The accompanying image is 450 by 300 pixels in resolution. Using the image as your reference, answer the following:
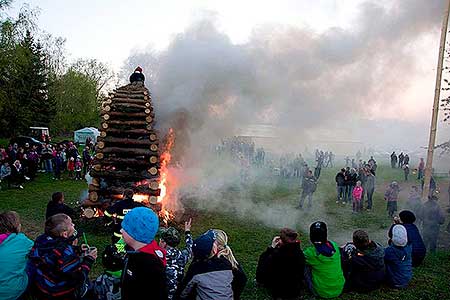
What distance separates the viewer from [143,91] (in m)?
11.2

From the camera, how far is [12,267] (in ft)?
12.8

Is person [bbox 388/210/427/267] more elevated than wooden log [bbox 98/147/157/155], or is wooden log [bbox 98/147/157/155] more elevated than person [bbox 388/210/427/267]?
wooden log [bbox 98/147/157/155]

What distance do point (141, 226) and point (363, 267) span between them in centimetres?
380

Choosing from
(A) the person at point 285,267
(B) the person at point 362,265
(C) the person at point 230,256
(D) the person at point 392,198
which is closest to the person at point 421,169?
(D) the person at point 392,198

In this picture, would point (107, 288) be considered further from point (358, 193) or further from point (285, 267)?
point (358, 193)

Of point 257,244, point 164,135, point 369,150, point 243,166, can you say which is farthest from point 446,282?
point 369,150

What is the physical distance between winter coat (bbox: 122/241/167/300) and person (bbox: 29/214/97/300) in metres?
0.93

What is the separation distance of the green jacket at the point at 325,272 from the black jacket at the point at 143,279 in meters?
2.79

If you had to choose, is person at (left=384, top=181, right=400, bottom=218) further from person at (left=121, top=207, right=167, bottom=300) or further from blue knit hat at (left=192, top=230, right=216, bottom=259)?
person at (left=121, top=207, right=167, bottom=300)

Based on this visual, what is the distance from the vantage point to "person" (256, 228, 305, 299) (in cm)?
507

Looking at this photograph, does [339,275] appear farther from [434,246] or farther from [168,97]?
[168,97]

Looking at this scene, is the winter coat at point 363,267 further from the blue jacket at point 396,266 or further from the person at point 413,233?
the person at point 413,233

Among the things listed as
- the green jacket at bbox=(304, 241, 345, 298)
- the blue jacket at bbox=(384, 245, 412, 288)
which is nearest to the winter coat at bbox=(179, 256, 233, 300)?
the green jacket at bbox=(304, 241, 345, 298)

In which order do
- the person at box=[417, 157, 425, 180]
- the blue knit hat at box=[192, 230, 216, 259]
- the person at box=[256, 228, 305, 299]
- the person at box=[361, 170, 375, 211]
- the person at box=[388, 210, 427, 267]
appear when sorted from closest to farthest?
the blue knit hat at box=[192, 230, 216, 259], the person at box=[256, 228, 305, 299], the person at box=[388, 210, 427, 267], the person at box=[361, 170, 375, 211], the person at box=[417, 157, 425, 180]
